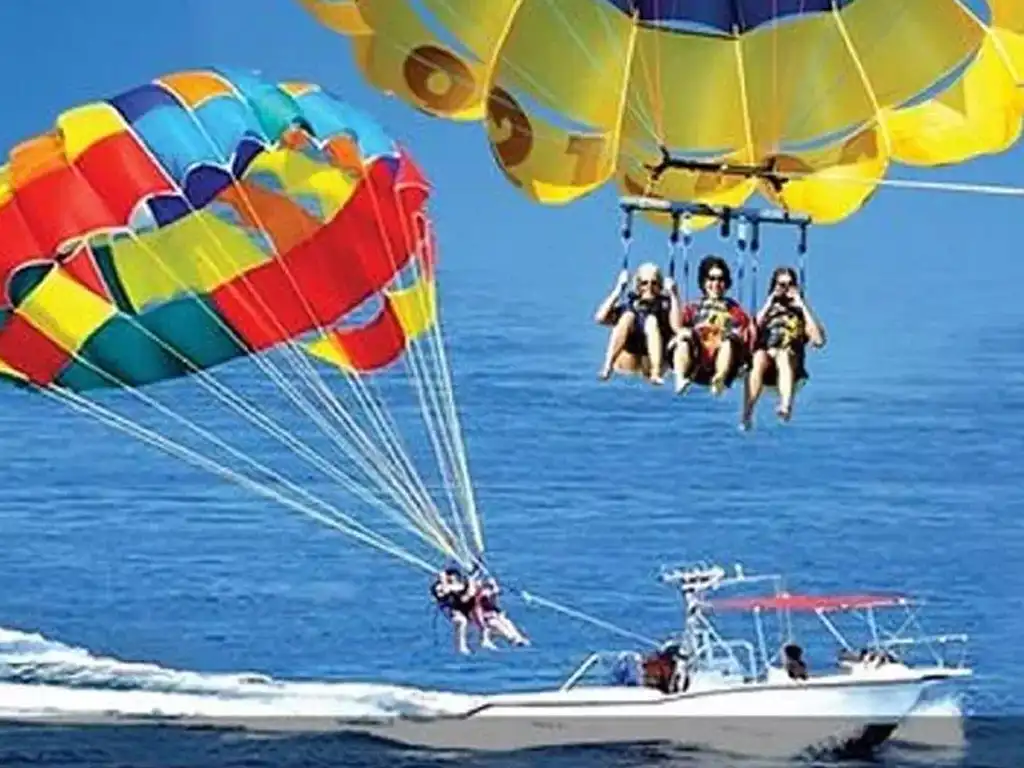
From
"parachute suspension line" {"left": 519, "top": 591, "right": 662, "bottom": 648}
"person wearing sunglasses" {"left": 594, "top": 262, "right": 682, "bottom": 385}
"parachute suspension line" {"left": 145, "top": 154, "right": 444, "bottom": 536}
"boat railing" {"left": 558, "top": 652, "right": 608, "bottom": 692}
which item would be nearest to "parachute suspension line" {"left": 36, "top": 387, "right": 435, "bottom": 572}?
"parachute suspension line" {"left": 145, "top": 154, "right": 444, "bottom": 536}

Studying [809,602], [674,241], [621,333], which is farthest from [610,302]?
[809,602]

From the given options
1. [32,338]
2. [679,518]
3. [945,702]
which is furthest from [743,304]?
[32,338]

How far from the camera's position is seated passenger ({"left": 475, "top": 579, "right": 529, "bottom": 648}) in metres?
7.03

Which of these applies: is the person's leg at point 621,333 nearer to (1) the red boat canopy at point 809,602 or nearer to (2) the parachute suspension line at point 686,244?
(2) the parachute suspension line at point 686,244

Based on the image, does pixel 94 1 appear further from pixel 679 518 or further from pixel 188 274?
pixel 679 518

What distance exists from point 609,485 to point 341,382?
607 mm

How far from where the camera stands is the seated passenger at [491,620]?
703 cm

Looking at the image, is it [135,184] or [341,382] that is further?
[341,382]

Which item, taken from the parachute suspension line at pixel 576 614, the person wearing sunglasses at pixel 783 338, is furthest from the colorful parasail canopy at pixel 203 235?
the person wearing sunglasses at pixel 783 338

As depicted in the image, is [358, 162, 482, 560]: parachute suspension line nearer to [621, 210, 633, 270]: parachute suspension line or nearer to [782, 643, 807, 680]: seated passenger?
[621, 210, 633, 270]: parachute suspension line

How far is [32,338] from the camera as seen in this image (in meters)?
6.89

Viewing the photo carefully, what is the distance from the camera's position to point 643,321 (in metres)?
6.80

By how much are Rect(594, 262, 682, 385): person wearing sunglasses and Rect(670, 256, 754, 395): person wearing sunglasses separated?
0.03 metres

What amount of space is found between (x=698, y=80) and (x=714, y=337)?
0.56 meters
